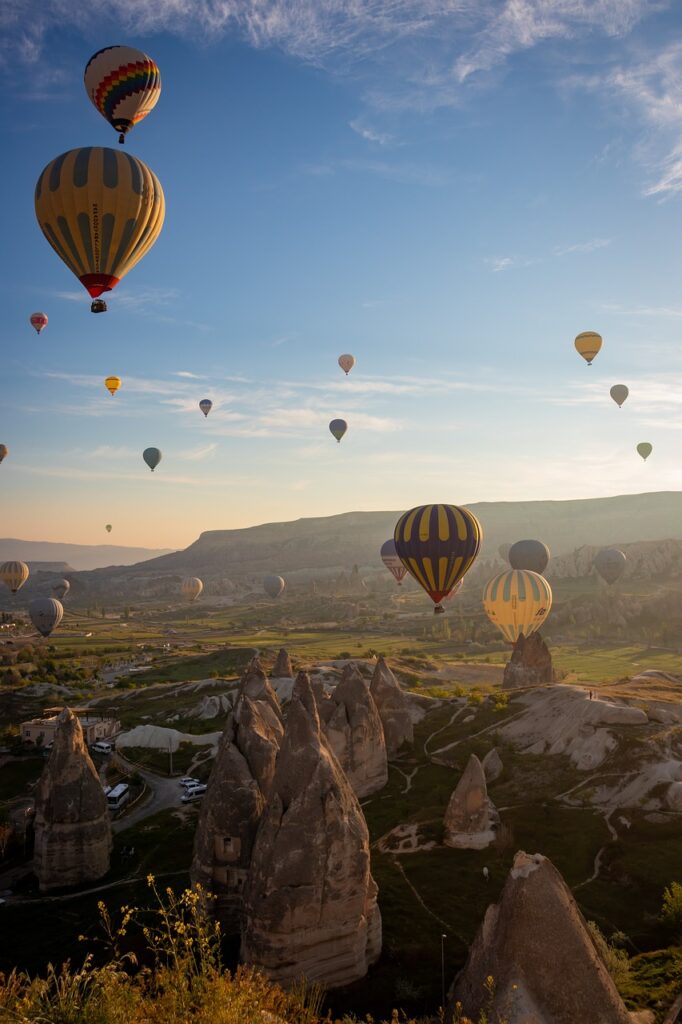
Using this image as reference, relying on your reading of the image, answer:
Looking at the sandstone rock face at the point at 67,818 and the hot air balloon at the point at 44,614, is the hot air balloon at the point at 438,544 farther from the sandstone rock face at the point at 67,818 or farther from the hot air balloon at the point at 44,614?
the hot air balloon at the point at 44,614

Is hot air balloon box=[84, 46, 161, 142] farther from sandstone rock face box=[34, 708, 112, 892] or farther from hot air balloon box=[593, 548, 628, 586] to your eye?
hot air balloon box=[593, 548, 628, 586]

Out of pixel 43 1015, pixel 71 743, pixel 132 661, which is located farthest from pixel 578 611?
pixel 43 1015

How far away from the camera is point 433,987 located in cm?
2170

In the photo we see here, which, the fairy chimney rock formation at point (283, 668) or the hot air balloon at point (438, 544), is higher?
the hot air balloon at point (438, 544)

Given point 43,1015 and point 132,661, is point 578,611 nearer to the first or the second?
point 132,661

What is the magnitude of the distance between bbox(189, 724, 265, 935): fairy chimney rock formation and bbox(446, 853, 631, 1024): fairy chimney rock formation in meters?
11.3

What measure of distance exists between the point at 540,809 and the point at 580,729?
25.8ft

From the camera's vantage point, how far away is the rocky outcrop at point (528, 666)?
6084 centimetres

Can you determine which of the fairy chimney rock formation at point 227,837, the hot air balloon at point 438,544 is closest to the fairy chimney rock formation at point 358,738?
the hot air balloon at point 438,544

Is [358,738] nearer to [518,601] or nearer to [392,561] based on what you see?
[518,601]

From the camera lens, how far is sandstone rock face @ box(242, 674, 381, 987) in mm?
20594

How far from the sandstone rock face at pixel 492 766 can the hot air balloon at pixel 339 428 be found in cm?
6071

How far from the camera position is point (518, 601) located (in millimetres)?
59000

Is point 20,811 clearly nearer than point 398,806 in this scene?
No
